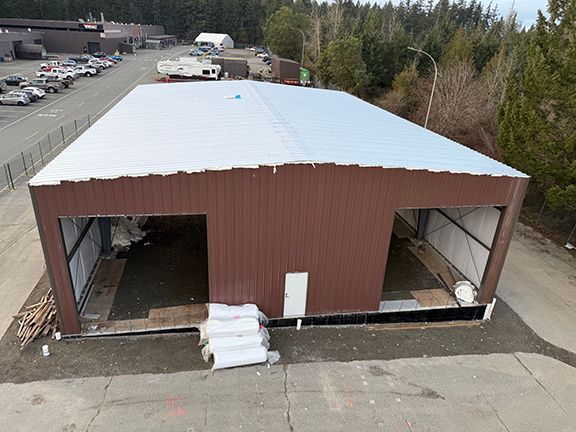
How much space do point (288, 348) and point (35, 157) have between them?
71.3 feet

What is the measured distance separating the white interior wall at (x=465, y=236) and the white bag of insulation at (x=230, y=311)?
750cm

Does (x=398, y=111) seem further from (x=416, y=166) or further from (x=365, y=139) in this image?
(x=416, y=166)

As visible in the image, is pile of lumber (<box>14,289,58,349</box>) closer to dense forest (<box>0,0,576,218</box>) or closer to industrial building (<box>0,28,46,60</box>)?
dense forest (<box>0,0,576,218</box>)

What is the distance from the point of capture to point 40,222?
9.31 m

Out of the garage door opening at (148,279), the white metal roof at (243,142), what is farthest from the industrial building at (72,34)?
the garage door opening at (148,279)

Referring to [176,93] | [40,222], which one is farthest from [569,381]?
[176,93]

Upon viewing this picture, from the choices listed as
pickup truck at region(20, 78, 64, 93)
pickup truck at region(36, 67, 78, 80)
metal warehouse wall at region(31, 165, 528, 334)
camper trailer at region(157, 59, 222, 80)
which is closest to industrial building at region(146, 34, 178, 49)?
pickup truck at region(36, 67, 78, 80)

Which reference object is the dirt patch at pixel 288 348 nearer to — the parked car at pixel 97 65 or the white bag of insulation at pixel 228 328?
the white bag of insulation at pixel 228 328

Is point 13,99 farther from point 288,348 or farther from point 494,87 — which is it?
point 494,87

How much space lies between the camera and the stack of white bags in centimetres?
978

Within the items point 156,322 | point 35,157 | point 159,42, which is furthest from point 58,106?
point 159,42

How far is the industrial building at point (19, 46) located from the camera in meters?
63.6

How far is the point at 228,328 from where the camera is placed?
10.0 m

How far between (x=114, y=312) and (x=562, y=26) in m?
20.6
